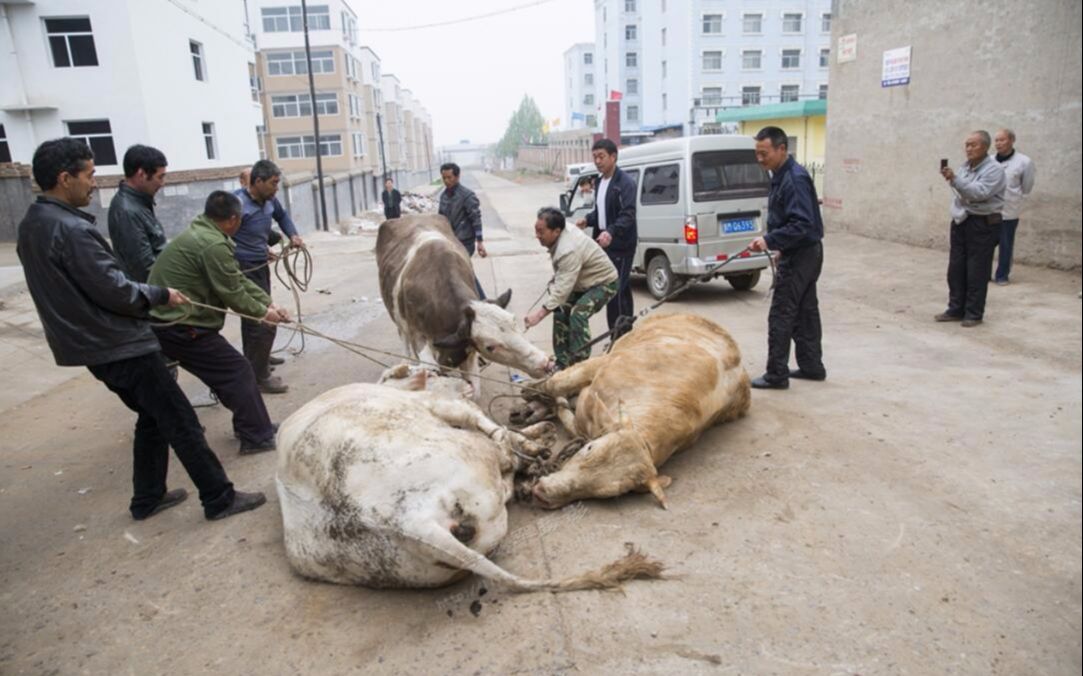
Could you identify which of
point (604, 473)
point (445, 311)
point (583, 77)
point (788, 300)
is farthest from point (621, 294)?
point (583, 77)

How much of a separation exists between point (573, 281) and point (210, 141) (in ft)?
81.8

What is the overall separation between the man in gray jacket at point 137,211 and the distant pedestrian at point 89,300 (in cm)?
118

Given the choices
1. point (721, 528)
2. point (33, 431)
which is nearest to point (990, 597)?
point (721, 528)

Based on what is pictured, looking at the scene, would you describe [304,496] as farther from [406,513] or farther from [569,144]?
[569,144]

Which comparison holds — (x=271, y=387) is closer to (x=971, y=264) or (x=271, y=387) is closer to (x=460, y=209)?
(x=460, y=209)

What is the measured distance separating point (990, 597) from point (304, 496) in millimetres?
2919

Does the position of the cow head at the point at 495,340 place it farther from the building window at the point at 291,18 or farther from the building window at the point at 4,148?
the building window at the point at 291,18

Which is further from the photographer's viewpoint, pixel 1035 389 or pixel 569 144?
pixel 569 144

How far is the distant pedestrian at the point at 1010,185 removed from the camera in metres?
8.26

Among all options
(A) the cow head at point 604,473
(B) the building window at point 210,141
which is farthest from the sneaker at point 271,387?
(B) the building window at point 210,141

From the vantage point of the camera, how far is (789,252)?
529 cm

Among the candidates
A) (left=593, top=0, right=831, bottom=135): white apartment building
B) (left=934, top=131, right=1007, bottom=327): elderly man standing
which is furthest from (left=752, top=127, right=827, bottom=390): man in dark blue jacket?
(left=593, top=0, right=831, bottom=135): white apartment building

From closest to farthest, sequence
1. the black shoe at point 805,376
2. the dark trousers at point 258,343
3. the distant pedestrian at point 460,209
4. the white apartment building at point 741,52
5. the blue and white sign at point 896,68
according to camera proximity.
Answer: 1. the black shoe at point 805,376
2. the dark trousers at point 258,343
3. the distant pedestrian at point 460,209
4. the blue and white sign at point 896,68
5. the white apartment building at point 741,52

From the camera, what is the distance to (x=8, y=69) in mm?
20453
